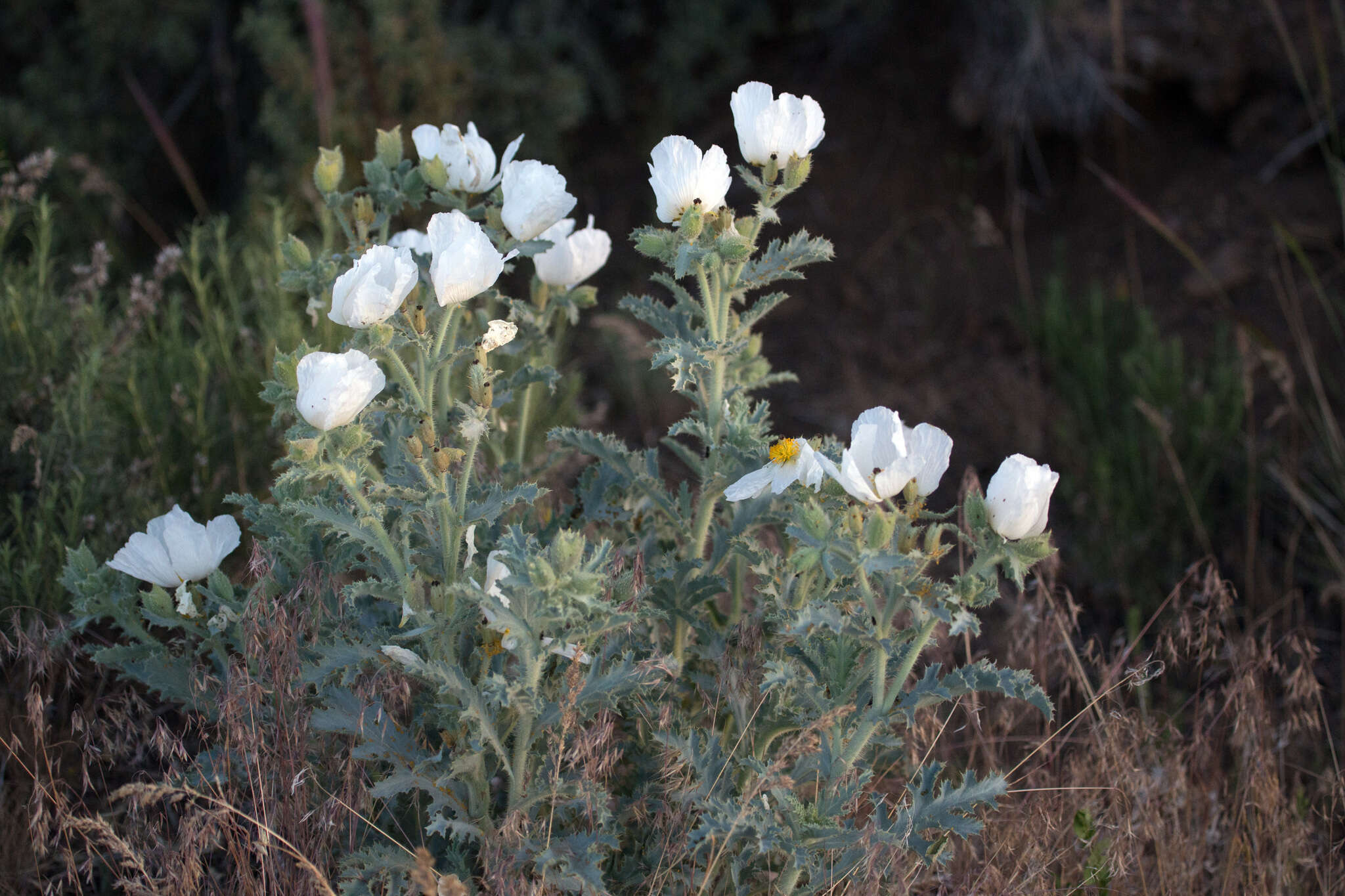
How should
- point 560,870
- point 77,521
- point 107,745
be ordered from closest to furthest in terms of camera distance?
point 560,870, point 107,745, point 77,521

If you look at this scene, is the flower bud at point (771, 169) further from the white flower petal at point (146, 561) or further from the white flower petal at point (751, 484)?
the white flower petal at point (146, 561)

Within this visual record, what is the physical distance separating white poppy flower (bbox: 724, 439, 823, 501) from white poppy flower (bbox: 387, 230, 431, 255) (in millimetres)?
646

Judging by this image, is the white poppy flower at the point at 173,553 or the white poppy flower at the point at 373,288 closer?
the white poppy flower at the point at 373,288

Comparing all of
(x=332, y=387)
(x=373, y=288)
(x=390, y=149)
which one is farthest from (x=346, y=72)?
(x=332, y=387)

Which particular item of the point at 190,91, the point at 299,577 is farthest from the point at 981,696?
the point at 190,91

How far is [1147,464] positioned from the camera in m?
3.49

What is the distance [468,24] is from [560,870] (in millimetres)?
4498

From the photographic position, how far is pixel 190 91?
16.2 ft

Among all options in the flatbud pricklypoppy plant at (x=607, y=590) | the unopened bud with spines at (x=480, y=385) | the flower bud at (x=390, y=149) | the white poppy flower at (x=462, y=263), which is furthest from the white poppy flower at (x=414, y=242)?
the unopened bud with spines at (x=480, y=385)

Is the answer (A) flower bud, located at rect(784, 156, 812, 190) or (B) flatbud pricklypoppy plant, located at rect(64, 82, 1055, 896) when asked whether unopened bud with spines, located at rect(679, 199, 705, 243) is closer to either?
(B) flatbud pricklypoppy plant, located at rect(64, 82, 1055, 896)

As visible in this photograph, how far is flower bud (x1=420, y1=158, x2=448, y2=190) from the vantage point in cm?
185

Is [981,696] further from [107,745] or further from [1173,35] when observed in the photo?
[1173,35]

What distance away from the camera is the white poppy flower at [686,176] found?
1.67 meters

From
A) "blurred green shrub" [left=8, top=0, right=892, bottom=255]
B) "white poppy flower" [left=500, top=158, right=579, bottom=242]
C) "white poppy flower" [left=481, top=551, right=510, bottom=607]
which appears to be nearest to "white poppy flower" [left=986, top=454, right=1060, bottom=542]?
"white poppy flower" [left=481, top=551, right=510, bottom=607]
